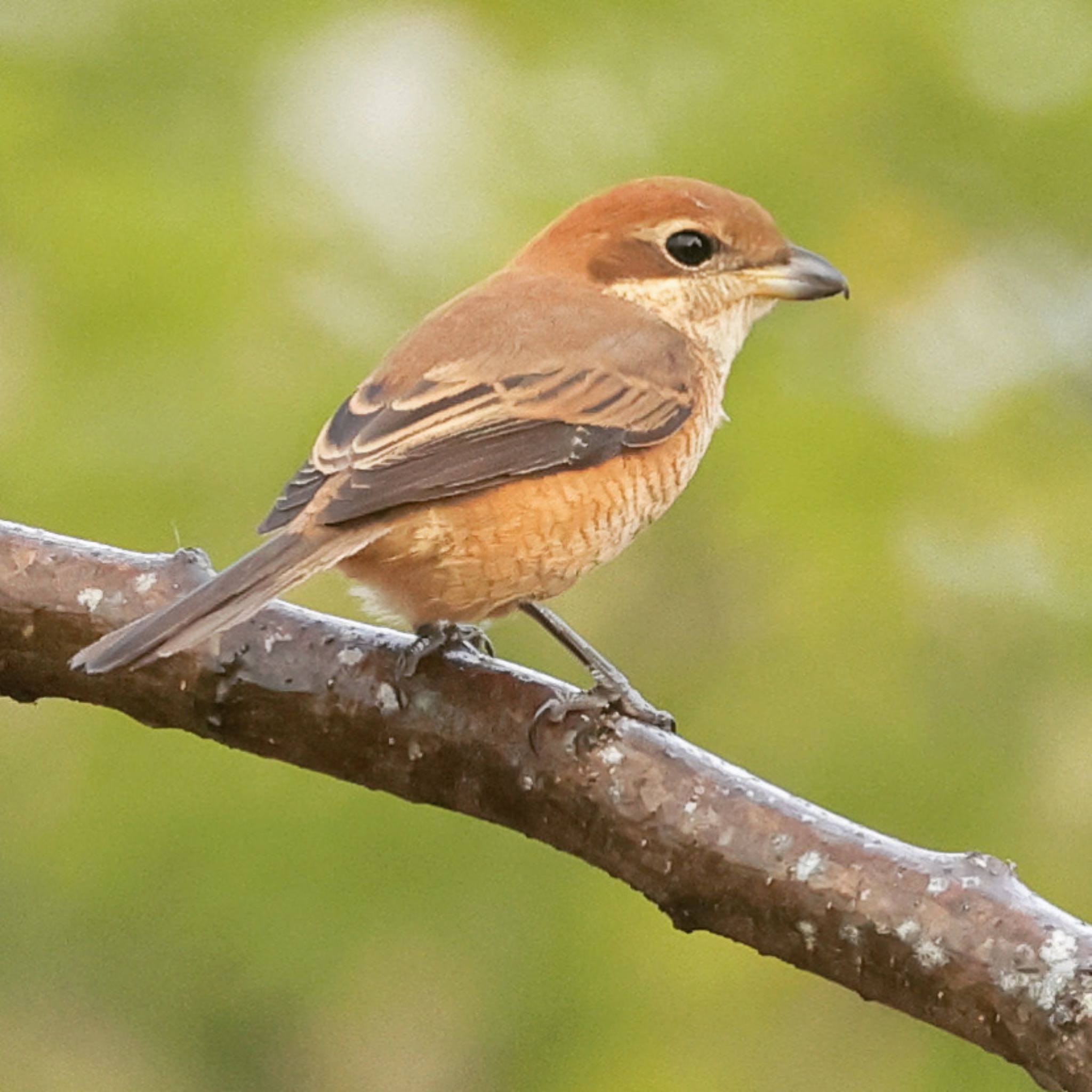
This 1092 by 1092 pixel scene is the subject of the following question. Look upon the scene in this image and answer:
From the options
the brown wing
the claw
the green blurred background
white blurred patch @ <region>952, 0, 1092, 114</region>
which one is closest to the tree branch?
the claw

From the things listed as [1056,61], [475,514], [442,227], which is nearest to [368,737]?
[475,514]

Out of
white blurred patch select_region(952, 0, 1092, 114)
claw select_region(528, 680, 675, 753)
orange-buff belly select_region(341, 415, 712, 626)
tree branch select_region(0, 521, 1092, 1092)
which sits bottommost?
tree branch select_region(0, 521, 1092, 1092)

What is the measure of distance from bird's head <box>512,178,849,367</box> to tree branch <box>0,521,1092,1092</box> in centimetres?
111

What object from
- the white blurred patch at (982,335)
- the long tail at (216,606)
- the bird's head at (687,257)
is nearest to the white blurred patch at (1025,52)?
the white blurred patch at (982,335)

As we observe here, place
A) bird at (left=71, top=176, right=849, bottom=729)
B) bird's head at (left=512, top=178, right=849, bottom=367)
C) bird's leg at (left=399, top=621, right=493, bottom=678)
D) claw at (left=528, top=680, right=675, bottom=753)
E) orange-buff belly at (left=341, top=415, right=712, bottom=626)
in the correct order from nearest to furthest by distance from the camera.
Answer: claw at (left=528, top=680, right=675, bottom=753)
bird's leg at (left=399, top=621, right=493, bottom=678)
bird at (left=71, top=176, right=849, bottom=729)
orange-buff belly at (left=341, top=415, right=712, bottom=626)
bird's head at (left=512, top=178, right=849, bottom=367)

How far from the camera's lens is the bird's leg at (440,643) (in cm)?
292

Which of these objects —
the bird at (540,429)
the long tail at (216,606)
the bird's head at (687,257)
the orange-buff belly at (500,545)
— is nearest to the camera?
the long tail at (216,606)

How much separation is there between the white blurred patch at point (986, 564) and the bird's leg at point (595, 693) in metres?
0.70

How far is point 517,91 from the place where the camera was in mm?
4145

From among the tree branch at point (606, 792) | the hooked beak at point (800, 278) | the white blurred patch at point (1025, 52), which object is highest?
the white blurred patch at point (1025, 52)

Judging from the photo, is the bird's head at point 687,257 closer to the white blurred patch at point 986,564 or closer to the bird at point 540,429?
the bird at point 540,429

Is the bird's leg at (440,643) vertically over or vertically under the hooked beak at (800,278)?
under

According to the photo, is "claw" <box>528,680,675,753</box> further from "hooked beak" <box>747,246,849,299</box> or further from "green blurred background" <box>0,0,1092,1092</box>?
"hooked beak" <box>747,246,849,299</box>

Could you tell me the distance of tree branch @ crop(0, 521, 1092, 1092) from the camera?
231cm
